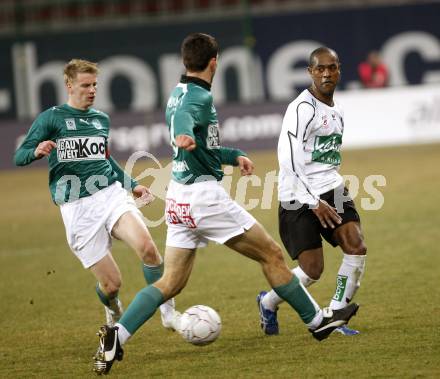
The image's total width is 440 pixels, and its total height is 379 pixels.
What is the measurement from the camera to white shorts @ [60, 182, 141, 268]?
24.7 feet

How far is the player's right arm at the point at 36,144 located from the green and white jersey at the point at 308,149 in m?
1.69

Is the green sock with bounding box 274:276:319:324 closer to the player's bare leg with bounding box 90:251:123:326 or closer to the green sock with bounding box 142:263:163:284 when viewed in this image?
the green sock with bounding box 142:263:163:284

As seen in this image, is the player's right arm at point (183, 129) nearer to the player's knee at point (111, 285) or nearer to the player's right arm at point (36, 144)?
the player's right arm at point (36, 144)

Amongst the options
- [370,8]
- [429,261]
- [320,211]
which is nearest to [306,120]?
[320,211]

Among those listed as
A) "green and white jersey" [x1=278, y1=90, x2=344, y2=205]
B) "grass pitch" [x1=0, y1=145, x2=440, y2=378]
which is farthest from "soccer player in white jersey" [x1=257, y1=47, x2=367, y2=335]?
"grass pitch" [x1=0, y1=145, x2=440, y2=378]

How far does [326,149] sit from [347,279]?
984 millimetres

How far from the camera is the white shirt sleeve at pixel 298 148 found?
7043mm

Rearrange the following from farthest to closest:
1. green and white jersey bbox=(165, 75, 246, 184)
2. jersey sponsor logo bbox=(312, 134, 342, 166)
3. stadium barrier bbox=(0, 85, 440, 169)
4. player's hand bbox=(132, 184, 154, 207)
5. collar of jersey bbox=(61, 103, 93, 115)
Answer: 1. stadium barrier bbox=(0, 85, 440, 169)
2. player's hand bbox=(132, 184, 154, 207)
3. collar of jersey bbox=(61, 103, 93, 115)
4. jersey sponsor logo bbox=(312, 134, 342, 166)
5. green and white jersey bbox=(165, 75, 246, 184)

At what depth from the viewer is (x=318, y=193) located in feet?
24.1

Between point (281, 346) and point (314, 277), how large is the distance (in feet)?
2.11

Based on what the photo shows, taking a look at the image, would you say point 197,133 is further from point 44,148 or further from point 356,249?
point 356,249

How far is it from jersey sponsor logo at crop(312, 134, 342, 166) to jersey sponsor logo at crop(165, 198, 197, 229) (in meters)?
1.31

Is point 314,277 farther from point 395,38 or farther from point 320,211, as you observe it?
point 395,38

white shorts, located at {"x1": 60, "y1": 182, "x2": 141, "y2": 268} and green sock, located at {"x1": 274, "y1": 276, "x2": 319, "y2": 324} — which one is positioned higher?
white shorts, located at {"x1": 60, "y1": 182, "x2": 141, "y2": 268}
